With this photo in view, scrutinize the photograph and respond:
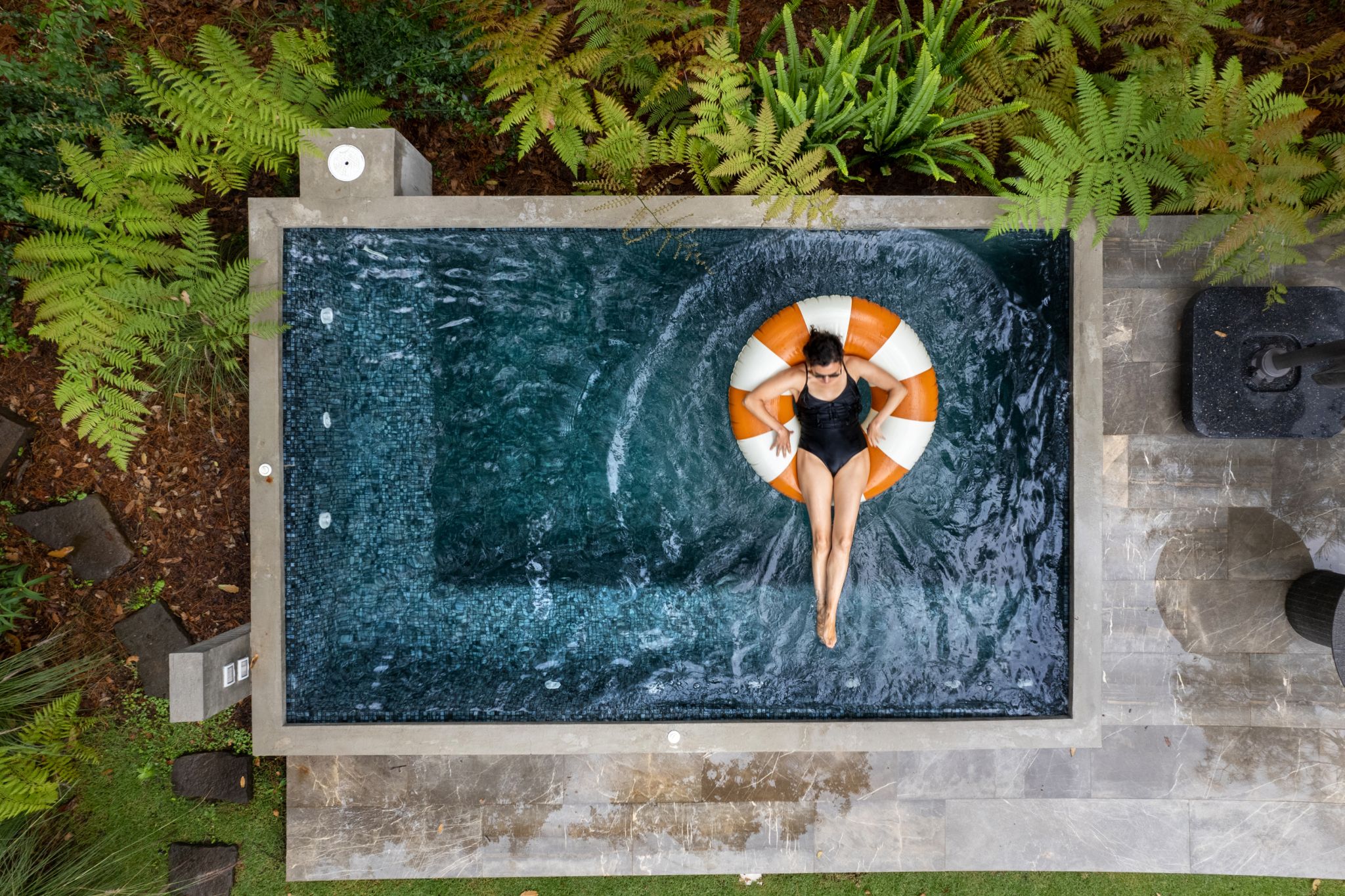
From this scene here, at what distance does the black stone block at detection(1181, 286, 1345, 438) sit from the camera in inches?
135

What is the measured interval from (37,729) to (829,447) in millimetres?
4369

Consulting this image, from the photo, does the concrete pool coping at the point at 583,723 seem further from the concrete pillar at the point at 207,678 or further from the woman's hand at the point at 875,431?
the woman's hand at the point at 875,431

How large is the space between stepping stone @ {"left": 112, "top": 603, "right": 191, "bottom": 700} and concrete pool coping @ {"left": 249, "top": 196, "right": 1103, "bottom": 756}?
824mm

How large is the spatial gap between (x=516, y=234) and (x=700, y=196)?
99cm

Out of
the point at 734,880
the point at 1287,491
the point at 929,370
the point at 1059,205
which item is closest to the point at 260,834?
the point at 734,880

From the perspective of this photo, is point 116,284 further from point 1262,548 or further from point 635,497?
point 1262,548

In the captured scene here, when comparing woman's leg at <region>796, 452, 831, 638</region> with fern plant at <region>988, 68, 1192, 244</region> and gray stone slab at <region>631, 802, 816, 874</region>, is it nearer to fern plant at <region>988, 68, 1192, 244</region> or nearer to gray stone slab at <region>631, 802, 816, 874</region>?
gray stone slab at <region>631, 802, 816, 874</region>

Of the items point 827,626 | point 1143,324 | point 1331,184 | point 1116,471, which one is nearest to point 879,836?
point 827,626

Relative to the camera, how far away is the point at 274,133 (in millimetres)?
3109

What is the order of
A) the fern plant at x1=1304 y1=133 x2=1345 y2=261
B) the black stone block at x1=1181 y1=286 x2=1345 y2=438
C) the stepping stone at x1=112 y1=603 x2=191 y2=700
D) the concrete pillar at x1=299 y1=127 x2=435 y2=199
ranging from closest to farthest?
1. the fern plant at x1=1304 y1=133 x2=1345 y2=261
2. the concrete pillar at x1=299 y1=127 x2=435 y2=199
3. the black stone block at x1=1181 y1=286 x2=1345 y2=438
4. the stepping stone at x1=112 y1=603 x2=191 y2=700

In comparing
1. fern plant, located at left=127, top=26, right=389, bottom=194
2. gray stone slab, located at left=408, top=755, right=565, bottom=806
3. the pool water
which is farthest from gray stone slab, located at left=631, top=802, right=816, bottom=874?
fern plant, located at left=127, top=26, right=389, bottom=194

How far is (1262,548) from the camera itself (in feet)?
11.9

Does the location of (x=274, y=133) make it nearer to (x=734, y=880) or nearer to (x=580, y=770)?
(x=580, y=770)

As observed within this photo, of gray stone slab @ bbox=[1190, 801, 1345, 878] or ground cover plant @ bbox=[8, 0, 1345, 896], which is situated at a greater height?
ground cover plant @ bbox=[8, 0, 1345, 896]
